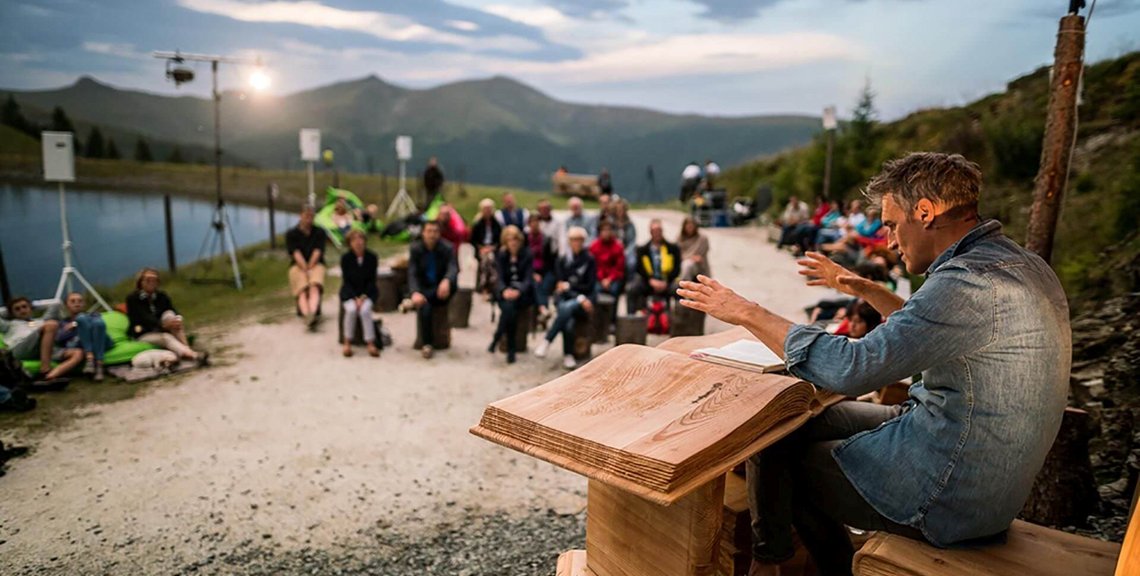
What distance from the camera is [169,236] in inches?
486

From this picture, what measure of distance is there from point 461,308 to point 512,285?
4.68ft

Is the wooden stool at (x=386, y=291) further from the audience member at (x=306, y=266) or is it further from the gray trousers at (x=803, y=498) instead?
the gray trousers at (x=803, y=498)

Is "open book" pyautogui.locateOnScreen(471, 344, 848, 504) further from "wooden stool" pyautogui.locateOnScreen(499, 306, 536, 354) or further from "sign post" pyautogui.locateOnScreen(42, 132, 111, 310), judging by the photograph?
"sign post" pyautogui.locateOnScreen(42, 132, 111, 310)

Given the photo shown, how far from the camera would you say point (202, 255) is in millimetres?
11812

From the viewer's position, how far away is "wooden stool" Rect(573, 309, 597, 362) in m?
7.19

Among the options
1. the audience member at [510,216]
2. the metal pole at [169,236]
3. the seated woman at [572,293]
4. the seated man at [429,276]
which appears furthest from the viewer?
the metal pole at [169,236]

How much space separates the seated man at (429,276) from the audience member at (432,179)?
8575mm

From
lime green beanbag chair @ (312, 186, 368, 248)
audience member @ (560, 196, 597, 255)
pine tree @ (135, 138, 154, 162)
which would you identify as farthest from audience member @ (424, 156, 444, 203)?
pine tree @ (135, 138, 154, 162)

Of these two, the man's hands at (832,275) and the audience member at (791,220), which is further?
the audience member at (791,220)

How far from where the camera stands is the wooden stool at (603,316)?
25.3 feet

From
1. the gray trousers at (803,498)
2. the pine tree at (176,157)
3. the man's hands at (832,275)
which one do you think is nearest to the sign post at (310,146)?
the man's hands at (832,275)

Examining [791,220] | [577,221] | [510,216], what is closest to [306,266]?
[510,216]

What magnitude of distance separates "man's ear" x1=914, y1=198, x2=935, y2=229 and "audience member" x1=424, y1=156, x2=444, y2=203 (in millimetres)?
14773

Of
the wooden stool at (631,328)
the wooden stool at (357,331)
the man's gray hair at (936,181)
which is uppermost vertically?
the man's gray hair at (936,181)
